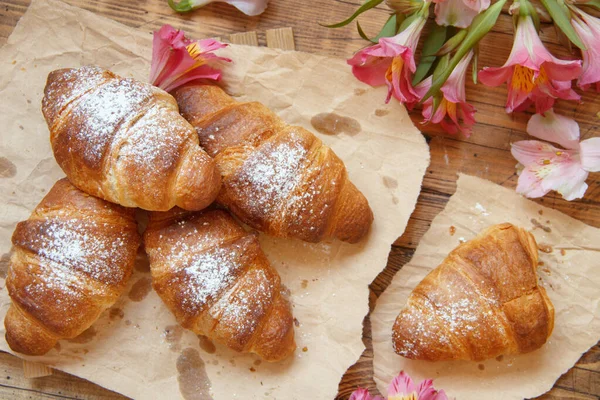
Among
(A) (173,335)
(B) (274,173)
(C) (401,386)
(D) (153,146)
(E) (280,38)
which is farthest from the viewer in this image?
(E) (280,38)

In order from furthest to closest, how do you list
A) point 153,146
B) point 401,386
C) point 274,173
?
1. point 401,386
2. point 274,173
3. point 153,146

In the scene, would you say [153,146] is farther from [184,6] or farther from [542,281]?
[542,281]

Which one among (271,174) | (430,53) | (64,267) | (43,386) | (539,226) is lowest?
(43,386)

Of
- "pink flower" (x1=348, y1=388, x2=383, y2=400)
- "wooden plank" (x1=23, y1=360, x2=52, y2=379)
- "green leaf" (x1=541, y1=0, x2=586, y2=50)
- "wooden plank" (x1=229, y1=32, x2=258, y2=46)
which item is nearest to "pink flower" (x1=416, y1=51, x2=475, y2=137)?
"green leaf" (x1=541, y1=0, x2=586, y2=50)

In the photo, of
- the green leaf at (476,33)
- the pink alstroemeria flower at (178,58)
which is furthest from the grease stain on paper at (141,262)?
the green leaf at (476,33)

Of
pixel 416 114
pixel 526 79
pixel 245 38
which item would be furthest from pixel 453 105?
pixel 245 38

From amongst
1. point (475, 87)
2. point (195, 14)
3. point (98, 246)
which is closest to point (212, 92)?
point (195, 14)

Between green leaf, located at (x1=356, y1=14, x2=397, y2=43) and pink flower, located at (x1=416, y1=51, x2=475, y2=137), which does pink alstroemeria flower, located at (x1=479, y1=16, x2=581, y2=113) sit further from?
green leaf, located at (x1=356, y1=14, x2=397, y2=43)
